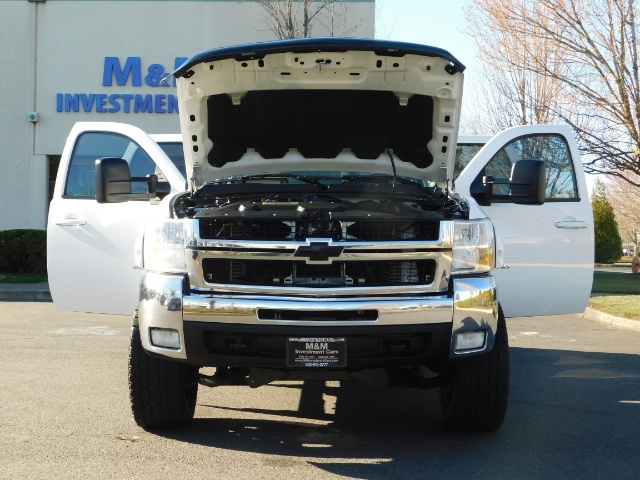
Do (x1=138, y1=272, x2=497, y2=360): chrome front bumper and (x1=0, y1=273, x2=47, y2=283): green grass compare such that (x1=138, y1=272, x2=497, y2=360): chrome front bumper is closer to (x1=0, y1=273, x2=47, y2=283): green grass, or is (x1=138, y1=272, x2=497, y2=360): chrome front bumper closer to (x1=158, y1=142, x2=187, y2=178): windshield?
(x1=158, y1=142, x2=187, y2=178): windshield

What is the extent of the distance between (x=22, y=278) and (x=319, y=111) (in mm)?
14660

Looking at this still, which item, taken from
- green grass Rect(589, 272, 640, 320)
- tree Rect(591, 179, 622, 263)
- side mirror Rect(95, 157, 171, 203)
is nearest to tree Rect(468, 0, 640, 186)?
green grass Rect(589, 272, 640, 320)

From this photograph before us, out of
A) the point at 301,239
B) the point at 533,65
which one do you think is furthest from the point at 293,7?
the point at 301,239

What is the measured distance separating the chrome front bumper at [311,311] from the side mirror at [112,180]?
1.15 m

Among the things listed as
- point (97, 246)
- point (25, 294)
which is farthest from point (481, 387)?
point (25, 294)

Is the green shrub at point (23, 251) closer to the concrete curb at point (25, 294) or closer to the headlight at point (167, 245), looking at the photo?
the concrete curb at point (25, 294)

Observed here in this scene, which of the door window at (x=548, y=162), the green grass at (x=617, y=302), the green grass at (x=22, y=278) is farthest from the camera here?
the green grass at (x=22, y=278)

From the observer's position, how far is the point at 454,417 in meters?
5.65

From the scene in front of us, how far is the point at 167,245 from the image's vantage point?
5285 millimetres

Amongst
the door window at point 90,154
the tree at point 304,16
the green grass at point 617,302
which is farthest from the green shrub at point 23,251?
the door window at point 90,154

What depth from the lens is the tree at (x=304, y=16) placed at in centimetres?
2336

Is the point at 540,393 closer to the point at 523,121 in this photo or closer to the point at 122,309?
the point at 122,309

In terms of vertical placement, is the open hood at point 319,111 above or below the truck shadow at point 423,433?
above

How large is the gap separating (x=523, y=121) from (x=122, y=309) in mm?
16655
